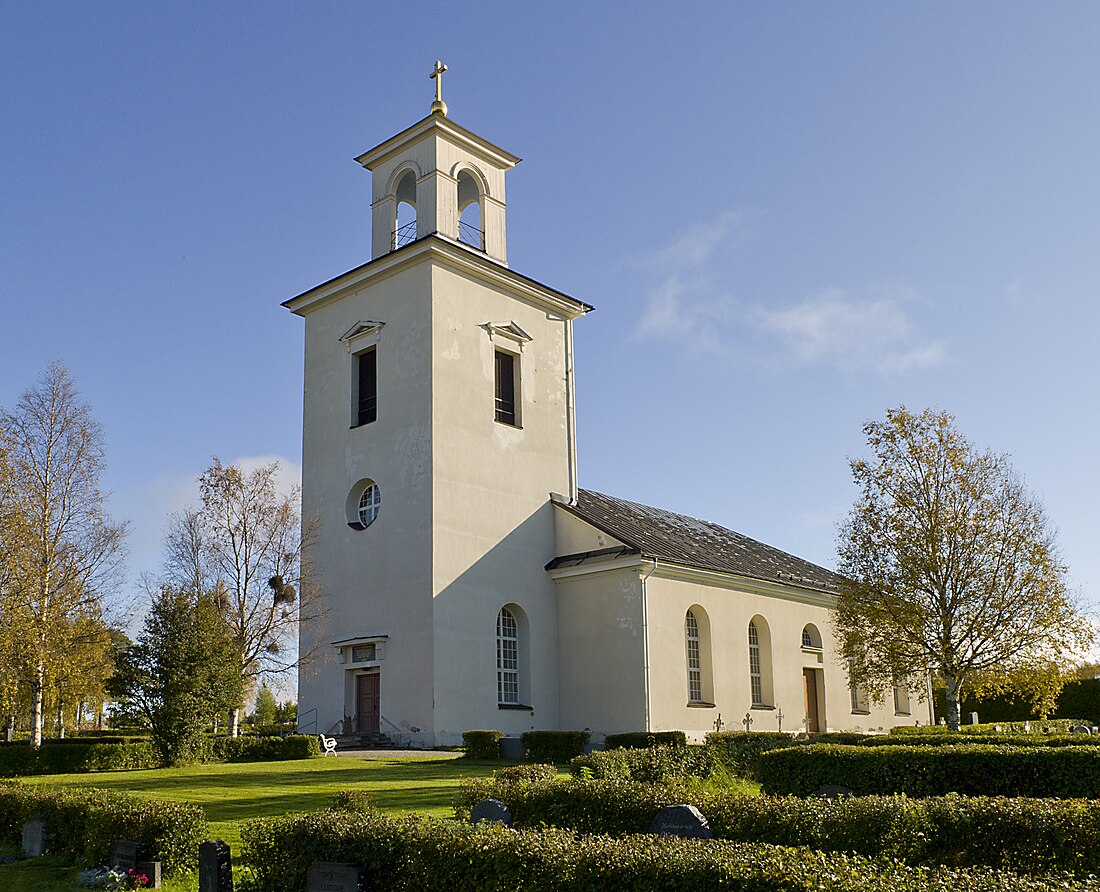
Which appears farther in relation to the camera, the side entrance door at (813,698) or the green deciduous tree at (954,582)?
the side entrance door at (813,698)

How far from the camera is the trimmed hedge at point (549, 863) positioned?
265 inches

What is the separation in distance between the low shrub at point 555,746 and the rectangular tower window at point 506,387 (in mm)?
11363

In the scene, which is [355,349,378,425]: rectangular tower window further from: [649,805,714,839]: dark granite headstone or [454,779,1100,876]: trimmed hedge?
[454,779,1100,876]: trimmed hedge

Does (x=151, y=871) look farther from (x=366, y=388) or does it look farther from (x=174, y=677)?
(x=366, y=388)

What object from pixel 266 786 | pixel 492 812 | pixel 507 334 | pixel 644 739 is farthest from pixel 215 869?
pixel 507 334

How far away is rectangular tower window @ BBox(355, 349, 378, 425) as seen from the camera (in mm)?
33094

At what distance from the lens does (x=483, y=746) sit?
25453 millimetres

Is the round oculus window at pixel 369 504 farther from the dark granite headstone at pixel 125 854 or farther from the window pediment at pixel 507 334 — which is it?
the dark granite headstone at pixel 125 854

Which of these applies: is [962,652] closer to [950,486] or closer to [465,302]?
[950,486]

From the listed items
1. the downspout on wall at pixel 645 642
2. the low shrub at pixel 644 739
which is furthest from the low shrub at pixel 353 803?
the downspout on wall at pixel 645 642

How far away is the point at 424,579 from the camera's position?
29.8 meters

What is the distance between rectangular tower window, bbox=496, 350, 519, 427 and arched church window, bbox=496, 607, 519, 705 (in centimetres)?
607

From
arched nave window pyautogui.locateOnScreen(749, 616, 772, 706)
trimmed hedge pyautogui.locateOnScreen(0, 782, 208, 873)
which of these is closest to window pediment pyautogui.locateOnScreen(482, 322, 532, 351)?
arched nave window pyautogui.locateOnScreen(749, 616, 772, 706)

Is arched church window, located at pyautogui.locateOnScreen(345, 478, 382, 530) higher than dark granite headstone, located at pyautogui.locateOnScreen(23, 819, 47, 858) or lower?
higher
